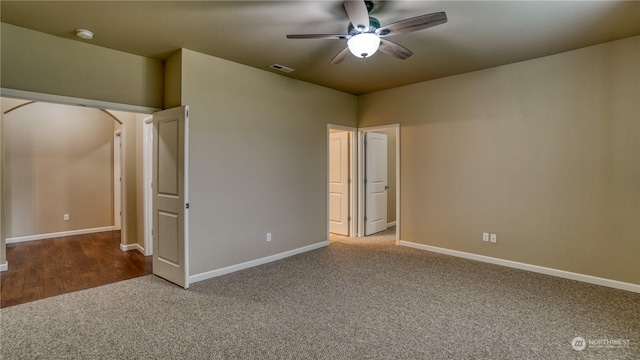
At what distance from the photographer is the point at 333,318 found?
2770 mm

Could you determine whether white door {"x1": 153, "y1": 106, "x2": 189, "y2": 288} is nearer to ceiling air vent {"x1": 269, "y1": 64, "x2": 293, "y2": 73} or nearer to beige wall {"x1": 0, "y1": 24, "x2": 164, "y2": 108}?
beige wall {"x1": 0, "y1": 24, "x2": 164, "y2": 108}

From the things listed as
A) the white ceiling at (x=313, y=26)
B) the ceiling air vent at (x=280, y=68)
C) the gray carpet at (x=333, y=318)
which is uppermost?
the ceiling air vent at (x=280, y=68)

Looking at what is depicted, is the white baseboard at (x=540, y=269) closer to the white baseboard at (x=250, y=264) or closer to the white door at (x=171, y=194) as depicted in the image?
the white baseboard at (x=250, y=264)

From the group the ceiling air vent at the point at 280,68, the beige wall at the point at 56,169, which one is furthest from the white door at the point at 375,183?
the beige wall at the point at 56,169

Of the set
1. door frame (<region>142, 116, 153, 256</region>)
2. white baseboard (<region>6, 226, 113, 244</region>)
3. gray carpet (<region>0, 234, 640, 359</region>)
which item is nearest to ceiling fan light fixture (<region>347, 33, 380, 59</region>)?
gray carpet (<region>0, 234, 640, 359</region>)

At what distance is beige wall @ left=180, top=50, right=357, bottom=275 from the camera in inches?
146

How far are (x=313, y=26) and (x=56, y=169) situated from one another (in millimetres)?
5997

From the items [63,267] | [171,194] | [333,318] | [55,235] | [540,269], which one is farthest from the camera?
[55,235]

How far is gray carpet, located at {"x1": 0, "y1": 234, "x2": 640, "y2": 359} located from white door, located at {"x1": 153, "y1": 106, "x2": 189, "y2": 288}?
230 mm

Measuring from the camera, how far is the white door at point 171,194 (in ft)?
11.2

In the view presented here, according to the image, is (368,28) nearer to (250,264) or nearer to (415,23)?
(415,23)

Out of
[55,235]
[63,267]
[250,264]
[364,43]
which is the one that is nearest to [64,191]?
[55,235]

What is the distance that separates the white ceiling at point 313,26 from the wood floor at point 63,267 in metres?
2.72

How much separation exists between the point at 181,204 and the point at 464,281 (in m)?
3.38
